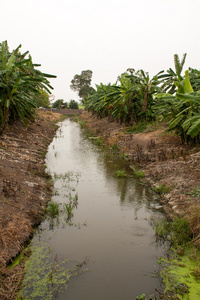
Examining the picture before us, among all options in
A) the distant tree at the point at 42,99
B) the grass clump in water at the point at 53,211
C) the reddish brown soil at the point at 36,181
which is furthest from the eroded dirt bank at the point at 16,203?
the distant tree at the point at 42,99

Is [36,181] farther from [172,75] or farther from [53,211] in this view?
[172,75]

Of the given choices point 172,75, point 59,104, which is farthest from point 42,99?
point 59,104

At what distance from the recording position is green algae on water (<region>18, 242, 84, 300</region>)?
3584mm

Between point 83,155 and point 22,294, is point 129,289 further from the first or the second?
point 83,155

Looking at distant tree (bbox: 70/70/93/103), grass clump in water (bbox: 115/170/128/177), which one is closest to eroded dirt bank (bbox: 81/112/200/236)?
grass clump in water (bbox: 115/170/128/177)

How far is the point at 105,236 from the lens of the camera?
→ 5.12 m

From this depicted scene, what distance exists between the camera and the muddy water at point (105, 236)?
3.76 metres

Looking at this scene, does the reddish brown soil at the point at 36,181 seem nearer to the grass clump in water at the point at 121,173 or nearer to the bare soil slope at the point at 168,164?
the bare soil slope at the point at 168,164

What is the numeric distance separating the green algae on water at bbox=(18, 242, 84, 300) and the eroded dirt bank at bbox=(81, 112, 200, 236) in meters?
2.42

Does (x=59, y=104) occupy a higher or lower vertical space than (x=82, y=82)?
lower

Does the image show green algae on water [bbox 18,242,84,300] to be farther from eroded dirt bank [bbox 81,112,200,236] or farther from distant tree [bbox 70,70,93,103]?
distant tree [bbox 70,70,93,103]

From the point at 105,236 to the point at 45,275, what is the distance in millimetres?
1553

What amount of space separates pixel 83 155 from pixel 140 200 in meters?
6.34

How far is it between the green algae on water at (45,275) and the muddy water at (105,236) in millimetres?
61
